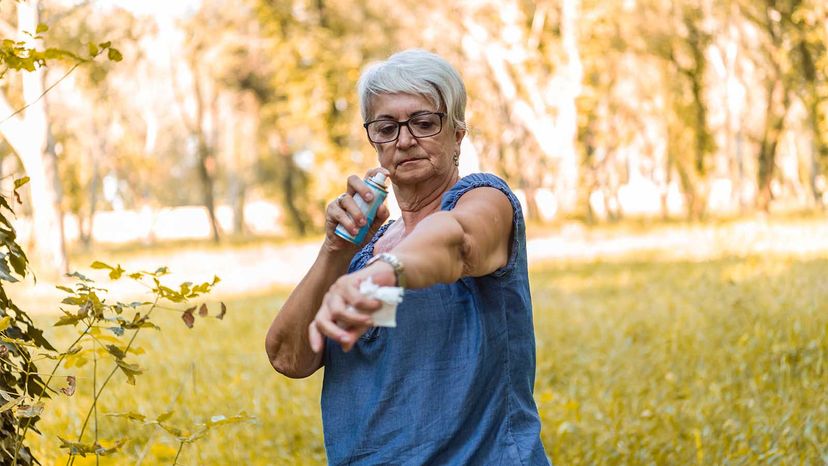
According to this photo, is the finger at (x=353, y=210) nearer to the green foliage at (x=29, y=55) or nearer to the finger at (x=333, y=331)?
the finger at (x=333, y=331)

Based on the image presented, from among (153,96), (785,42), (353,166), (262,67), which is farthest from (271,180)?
(785,42)

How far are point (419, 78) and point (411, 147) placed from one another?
0.18 metres

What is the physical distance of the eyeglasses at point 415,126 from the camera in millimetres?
2793

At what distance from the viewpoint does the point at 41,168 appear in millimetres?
20750

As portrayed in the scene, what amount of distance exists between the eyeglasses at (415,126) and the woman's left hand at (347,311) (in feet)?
2.87

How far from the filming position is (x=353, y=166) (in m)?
32.2

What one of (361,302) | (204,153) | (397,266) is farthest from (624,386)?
(204,153)

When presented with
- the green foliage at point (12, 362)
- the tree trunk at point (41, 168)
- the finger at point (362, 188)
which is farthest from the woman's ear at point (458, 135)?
the tree trunk at point (41, 168)

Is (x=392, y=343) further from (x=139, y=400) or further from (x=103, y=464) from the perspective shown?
(x=139, y=400)

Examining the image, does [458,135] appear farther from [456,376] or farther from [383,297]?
[383,297]

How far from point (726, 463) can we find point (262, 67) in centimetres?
3129

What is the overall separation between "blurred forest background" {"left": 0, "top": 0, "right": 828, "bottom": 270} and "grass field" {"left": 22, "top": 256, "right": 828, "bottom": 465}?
9686 millimetres

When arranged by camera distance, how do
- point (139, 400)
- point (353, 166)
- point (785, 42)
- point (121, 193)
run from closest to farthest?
point (139, 400), point (785, 42), point (353, 166), point (121, 193)

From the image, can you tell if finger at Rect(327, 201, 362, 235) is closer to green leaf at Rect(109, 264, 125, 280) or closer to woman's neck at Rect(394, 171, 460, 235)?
woman's neck at Rect(394, 171, 460, 235)
